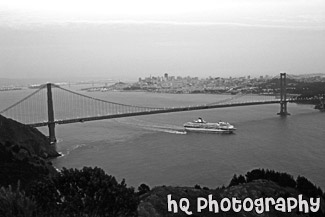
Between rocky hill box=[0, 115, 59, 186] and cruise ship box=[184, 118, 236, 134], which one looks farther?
cruise ship box=[184, 118, 236, 134]

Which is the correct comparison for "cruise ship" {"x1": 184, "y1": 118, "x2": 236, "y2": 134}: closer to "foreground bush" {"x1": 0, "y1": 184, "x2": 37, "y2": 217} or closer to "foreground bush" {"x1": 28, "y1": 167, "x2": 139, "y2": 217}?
"foreground bush" {"x1": 28, "y1": 167, "x2": 139, "y2": 217}

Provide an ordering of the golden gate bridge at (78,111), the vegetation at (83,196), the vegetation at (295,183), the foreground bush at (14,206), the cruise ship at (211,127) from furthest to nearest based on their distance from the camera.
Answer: the cruise ship at (211,127) → the golden gate bridge at (78,111) → the vegetation at (295,183) → the vegetation at (83,196) → the foreground bush at (14,206)

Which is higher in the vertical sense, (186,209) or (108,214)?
(108,214)

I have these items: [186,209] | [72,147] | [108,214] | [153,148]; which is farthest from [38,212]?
[72,147]

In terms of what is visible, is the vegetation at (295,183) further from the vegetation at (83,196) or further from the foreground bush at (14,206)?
the foreground bush at (14,206)

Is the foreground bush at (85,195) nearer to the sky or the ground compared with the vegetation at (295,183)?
nearer to the sky

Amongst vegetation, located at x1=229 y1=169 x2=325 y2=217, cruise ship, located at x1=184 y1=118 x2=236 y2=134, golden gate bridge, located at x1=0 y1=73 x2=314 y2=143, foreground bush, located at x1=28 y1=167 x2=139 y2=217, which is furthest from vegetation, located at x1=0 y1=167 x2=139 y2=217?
cruise ship, located at x1=184 y1=118 x2=236 y2=134

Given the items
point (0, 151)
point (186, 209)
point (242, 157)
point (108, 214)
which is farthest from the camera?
point (242, 157)

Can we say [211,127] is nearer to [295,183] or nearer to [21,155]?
[21,155]

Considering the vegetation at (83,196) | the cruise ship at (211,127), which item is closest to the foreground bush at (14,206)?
the vegetation at (83,196)

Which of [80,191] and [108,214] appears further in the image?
[80,191]

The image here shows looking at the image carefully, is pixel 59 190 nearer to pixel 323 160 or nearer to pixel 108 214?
pixel 108 214
